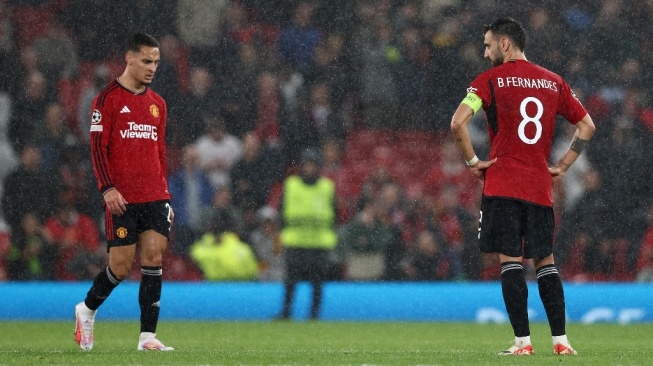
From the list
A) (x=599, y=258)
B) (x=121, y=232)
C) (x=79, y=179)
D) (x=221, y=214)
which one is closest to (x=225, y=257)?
(x=221, y=214)

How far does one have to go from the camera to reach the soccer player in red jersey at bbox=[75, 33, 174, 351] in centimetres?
743

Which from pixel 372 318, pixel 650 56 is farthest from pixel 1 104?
pixel 650 56

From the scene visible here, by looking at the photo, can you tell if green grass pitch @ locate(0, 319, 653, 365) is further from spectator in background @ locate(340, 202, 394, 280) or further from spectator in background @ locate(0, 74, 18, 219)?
spectator in background @ locate(0, 74, 18, 219)

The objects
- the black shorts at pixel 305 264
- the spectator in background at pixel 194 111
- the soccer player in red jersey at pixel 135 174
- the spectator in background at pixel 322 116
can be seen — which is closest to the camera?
the soccer player in red jersey at pixel 135 174

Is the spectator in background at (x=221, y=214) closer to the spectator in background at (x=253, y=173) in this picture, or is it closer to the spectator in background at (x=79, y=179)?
the spectator in background at (x=253, y=173)

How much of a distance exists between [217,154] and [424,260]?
2.28 meters

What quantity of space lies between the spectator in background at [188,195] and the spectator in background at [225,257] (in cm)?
Result: 27

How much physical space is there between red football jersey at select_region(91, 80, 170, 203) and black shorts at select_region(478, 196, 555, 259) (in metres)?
1.87

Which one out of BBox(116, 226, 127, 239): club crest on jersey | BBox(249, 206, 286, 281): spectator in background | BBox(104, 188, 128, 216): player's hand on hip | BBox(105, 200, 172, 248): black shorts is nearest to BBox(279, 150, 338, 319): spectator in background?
BBox(249, 206, 286, 281): spectator in background

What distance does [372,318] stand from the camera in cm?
1209

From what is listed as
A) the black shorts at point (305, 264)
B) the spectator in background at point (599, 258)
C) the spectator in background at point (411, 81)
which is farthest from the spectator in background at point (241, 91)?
the spectator in background at point (599, 258)

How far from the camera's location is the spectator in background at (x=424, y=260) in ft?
42.6

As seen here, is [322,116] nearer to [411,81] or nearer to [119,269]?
[411,81]

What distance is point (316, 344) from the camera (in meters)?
8.63
